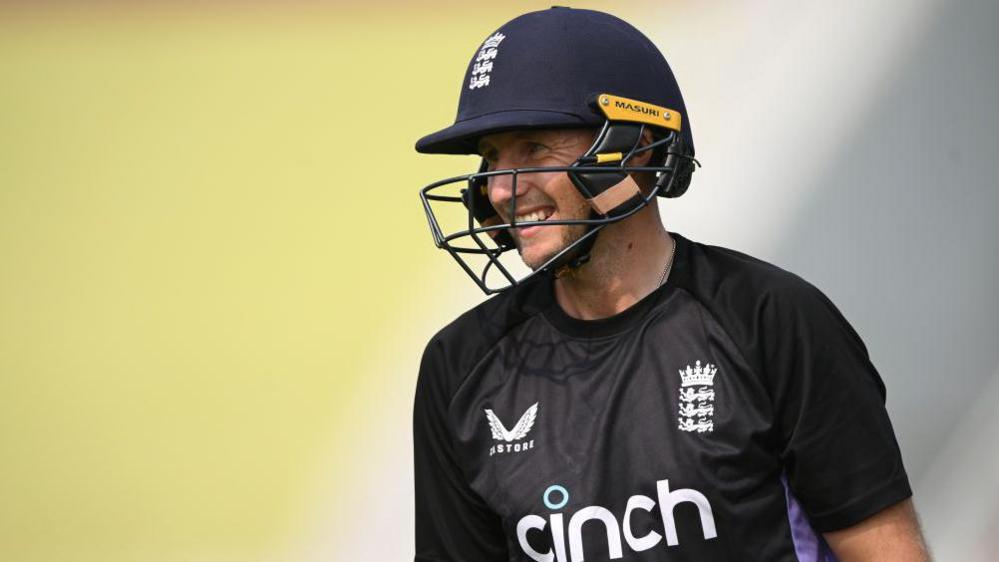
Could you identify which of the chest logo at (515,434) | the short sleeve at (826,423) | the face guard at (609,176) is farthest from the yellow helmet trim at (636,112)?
the chest logo at (515,434)

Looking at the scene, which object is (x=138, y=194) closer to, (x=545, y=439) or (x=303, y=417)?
(x=303, y=417)

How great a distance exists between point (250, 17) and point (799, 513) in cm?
168

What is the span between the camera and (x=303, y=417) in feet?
8.95

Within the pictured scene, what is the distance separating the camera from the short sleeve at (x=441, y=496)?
6.40 ft

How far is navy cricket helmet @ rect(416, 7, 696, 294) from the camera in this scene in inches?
69.8

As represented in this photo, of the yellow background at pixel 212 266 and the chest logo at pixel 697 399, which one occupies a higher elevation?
the chest logo at pixel 697 399

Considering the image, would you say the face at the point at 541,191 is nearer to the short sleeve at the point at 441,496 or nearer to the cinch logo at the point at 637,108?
the cinch logo at the point at 637,108

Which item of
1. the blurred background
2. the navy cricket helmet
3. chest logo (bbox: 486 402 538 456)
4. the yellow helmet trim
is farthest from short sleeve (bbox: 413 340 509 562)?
the blurred background

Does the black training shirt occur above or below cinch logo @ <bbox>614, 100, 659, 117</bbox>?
below

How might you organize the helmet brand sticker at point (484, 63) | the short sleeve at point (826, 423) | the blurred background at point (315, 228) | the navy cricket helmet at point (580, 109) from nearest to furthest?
1. the short sleeve at point (826, 423)
2. the navy cricket helmet at point (580, 109)
3. the helmet brand sticker at point (484, 63)
4. the blurred background at point (315, 228)

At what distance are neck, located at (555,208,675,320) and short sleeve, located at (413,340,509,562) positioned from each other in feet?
0.86

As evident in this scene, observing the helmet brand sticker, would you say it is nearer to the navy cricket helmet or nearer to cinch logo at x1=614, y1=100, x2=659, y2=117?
the navy cricket helmet

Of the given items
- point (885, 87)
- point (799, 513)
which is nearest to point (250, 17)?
point (885, 87)

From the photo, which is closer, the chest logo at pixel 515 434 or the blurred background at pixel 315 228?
the chest logo at pixel 515 434
